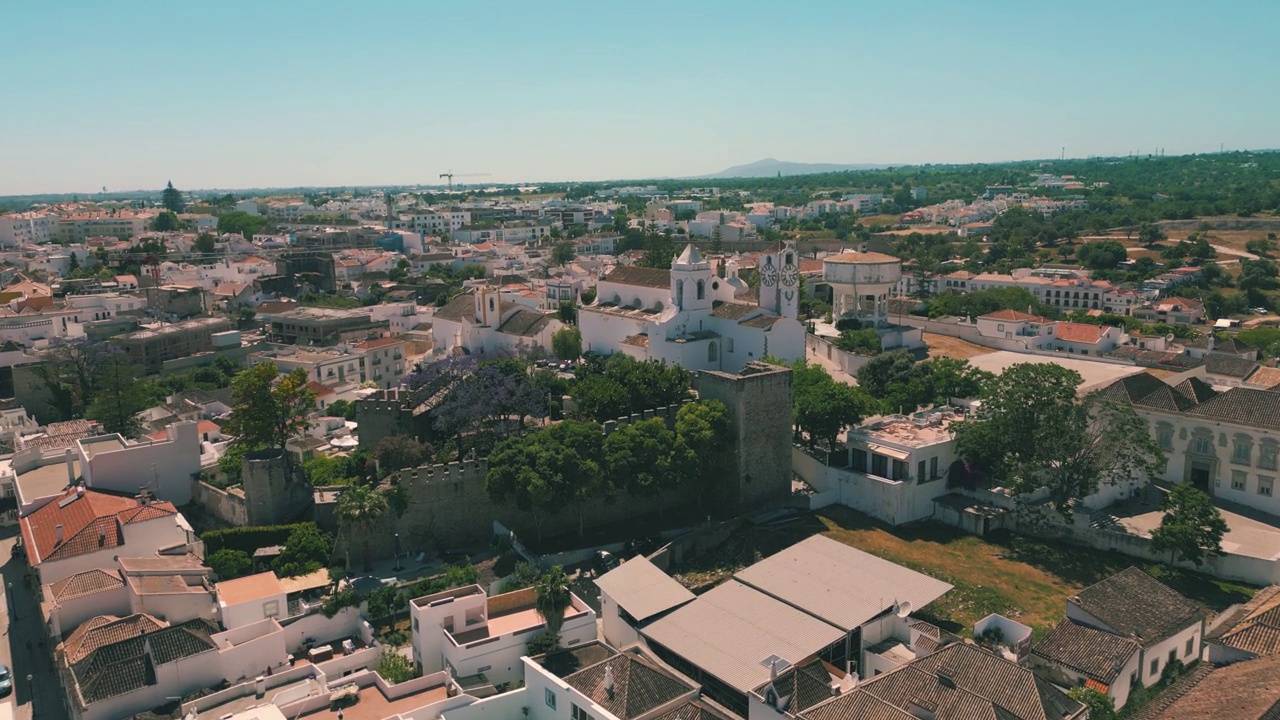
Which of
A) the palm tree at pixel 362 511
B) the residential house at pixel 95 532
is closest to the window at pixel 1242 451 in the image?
the palm tree at pixel 362 511

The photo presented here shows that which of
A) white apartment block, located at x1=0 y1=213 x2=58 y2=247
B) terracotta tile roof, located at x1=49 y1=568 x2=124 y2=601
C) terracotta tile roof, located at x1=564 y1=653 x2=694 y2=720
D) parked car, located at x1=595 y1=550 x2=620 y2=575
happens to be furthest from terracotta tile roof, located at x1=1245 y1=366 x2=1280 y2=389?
white apartment block, located at x1=0 y1=213 x2=58 y2=247

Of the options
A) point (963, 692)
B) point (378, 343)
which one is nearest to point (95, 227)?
point (378, 343)

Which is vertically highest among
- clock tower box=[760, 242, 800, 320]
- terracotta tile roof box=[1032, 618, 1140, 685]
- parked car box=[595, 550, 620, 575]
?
clock tower box=[760, 242, 800, 320]

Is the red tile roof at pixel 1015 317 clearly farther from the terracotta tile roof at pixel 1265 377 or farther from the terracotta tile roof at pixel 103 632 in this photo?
the terracotta tile roof at pixel 103 632

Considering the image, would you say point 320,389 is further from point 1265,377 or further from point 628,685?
point 1265,377

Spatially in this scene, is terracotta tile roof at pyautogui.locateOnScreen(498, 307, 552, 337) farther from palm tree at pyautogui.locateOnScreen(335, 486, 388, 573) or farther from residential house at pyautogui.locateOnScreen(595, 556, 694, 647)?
residential house at pyautogui.locateOnScreen(595, 556, 694, 647)

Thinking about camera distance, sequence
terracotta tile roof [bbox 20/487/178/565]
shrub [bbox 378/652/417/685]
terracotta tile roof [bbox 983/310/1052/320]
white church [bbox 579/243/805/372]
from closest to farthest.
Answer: shrub [bbox 378/652/417/685] → terracotta tile roof [bbox 20/487/178/565] → white church [bbox 579/243/805/372] → terracotta tile roof [bbox 983/310/1052/320]
